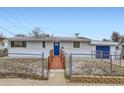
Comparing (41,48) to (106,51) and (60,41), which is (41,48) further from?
(106,51)

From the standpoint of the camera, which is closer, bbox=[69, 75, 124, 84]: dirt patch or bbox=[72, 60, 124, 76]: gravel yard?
bbox=[69, 75, 124, 84]: dirt patch

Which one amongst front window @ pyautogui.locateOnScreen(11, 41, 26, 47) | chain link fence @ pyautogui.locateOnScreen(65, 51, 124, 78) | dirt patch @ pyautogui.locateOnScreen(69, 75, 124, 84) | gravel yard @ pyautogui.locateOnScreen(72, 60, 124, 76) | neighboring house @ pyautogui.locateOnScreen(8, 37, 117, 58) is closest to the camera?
dirt patch @ pyautogui.locateOnScreen(69, 75, 124, 84)

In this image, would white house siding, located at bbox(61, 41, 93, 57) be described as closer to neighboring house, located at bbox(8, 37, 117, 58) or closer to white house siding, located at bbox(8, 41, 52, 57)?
neighboring house, located at bbox(8, 37, 117, 58)

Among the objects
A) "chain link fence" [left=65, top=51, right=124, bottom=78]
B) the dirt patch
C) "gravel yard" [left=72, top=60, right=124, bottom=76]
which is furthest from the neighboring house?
the dirt patch

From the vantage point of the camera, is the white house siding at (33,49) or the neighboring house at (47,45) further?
the neighboring house at (47,45)

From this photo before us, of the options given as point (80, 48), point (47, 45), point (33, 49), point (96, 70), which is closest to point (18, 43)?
point (33, 49)

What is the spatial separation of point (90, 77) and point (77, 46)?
780 inches

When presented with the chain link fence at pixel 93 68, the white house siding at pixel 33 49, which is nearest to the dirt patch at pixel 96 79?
the chain link fence at pixel 93 68

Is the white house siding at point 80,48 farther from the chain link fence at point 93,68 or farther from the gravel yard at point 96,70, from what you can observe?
the gravel yard at point 96,70

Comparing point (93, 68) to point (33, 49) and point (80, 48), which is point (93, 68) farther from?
point (33, 49)

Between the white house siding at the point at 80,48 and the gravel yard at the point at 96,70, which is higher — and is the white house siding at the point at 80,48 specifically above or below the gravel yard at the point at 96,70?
above

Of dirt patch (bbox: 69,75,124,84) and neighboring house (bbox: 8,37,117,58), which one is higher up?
neighboring house (bbox: 8,37,117,58)

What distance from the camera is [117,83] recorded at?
11.2m
